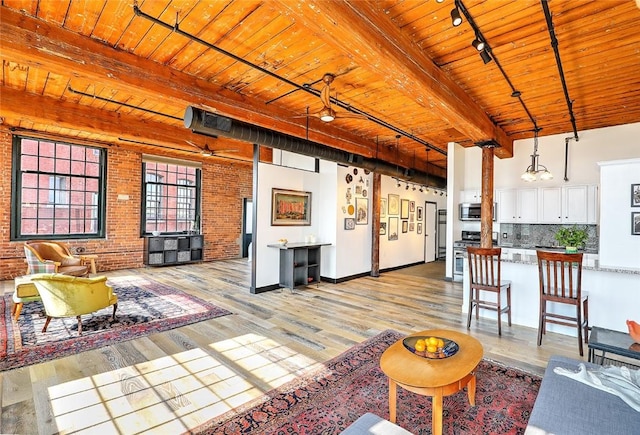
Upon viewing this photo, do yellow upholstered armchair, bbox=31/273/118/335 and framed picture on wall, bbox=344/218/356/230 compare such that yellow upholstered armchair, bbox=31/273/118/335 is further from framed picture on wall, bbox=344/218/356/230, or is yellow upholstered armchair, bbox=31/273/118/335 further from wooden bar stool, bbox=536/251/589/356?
wooden bar stool, bbox=536/251/589/356

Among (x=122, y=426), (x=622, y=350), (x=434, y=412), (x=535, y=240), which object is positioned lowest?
(x=122, y=426)

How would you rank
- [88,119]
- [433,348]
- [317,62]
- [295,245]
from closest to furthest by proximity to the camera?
[433,348], [317,62], [88,119], [295,245]

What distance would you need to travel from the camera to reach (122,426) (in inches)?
87.0

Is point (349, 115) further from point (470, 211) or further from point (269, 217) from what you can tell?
point (470, 211)

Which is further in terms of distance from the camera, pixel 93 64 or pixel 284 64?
pixel 284 64

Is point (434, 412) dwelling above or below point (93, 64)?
below

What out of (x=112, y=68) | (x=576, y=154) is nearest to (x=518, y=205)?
(x=576, y=154)

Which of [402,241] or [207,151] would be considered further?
[402,241]

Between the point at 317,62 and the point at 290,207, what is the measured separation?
12.0 ft

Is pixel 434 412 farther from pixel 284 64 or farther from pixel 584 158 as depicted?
pixel 584 158

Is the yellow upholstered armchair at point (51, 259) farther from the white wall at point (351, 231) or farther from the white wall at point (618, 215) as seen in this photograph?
the white wall at point (618, 215)

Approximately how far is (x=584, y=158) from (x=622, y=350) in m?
5.18

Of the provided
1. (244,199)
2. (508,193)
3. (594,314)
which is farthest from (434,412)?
(244,199)

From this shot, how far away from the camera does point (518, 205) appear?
677 cm
